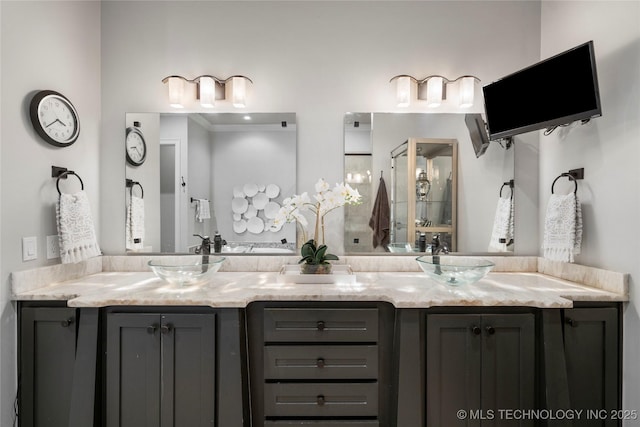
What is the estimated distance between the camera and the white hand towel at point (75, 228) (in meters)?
1.84

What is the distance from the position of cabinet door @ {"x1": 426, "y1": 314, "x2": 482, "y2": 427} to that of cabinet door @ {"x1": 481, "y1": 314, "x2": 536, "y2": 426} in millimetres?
40

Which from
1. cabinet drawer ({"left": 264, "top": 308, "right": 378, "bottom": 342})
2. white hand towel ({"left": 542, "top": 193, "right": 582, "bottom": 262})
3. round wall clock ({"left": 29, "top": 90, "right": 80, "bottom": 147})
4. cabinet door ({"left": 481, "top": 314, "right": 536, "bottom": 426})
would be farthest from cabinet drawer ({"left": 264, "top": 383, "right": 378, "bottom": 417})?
round wall clock ({"left": 29, "top": 90, "right": 80, "bottom": 147})

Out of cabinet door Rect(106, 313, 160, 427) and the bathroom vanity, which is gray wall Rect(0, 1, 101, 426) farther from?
cabinet door Rect(106, 313, 160, 427)

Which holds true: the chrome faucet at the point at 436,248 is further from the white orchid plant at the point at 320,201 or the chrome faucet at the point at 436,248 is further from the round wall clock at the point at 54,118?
the round wall clock at the point at 54,118

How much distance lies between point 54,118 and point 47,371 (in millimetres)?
1369

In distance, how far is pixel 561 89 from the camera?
5.68 feet

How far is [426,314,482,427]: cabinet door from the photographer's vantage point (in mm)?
1621

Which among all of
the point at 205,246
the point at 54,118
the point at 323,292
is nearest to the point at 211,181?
the point at 205,246

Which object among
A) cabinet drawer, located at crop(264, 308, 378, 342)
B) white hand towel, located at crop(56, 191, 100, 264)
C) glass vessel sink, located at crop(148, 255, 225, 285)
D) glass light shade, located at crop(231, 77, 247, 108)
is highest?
glass light shade, located at crop(231, 77, 247, 108)

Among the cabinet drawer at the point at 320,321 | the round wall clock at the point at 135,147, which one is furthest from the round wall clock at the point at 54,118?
the cabinet drawer at the point at 320,321

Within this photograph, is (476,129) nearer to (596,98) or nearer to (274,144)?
(596,98)

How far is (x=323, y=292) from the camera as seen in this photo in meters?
1.70

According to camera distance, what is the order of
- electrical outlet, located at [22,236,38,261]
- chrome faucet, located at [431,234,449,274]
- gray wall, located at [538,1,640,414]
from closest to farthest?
gray wall, located at [538,1,640,414] → electrical outlet, located at [22,236,38,261] → chrome faucet, located at [431,234,449,274]

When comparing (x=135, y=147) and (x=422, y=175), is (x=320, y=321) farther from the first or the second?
(x=135, y=147)
